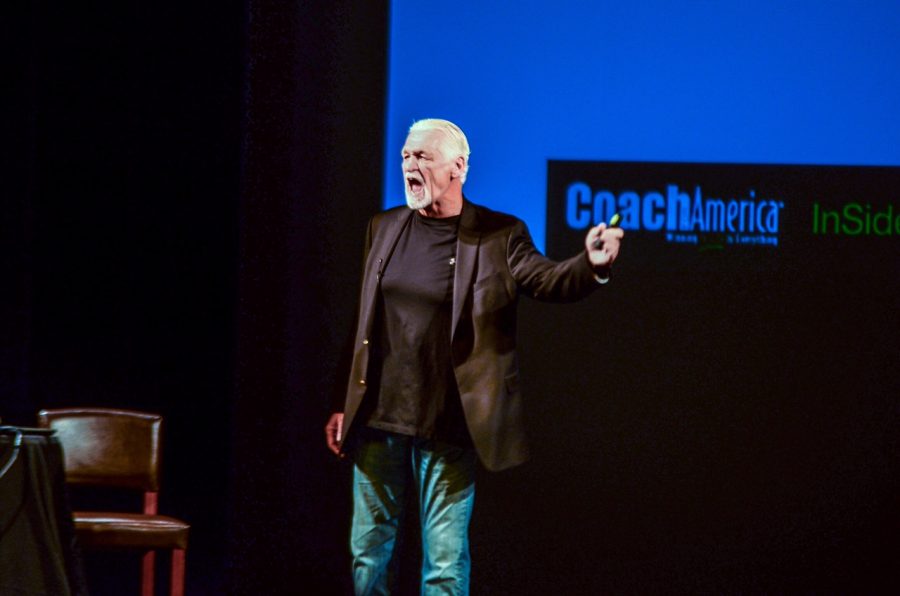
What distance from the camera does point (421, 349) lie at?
3068 mm

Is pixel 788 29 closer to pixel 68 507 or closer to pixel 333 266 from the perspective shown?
pixel 333 266

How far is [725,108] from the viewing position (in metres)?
4.14

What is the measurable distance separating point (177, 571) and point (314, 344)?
0.95 meters

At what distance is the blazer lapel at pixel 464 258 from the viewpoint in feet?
10.0

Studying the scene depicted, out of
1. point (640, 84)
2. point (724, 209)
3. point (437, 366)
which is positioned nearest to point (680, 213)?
point (724, 209)

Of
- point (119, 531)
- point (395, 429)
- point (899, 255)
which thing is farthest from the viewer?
point (899, 255)

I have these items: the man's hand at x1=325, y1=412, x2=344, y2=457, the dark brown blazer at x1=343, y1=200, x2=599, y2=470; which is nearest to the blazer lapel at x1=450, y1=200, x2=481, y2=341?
the dark brown blazer at x1=343, y1=200, x2=599, y2=470

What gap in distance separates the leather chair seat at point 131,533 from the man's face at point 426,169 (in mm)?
1403

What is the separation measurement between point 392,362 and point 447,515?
459 mm

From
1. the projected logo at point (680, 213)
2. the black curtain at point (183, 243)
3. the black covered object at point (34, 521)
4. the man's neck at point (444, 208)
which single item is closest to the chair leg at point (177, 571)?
the black curtain at point (183, 243)

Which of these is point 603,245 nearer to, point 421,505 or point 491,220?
point 491,220

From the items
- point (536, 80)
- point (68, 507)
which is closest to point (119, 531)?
point (68, 507)

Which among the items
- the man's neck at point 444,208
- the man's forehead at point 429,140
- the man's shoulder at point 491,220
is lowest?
the man's shoulder at point 491,220

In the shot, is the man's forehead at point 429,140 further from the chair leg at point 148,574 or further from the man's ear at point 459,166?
the chair leg at point 148,574
